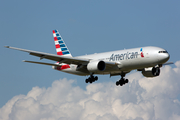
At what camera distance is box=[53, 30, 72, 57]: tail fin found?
60662 mm

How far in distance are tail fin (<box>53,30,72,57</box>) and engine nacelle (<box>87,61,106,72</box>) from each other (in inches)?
435

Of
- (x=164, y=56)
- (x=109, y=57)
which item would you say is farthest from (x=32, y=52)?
(x=164, y=56)

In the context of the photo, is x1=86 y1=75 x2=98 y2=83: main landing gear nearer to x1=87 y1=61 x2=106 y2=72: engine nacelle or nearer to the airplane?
the airplane

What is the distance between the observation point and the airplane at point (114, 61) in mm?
47094

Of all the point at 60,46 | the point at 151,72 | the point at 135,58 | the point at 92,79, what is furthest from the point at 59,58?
the point at 151,72

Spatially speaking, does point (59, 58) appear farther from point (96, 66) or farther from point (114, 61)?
point (114, 61)

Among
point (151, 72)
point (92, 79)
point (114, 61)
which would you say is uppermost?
point (114, 61)

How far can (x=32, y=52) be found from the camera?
4494cm

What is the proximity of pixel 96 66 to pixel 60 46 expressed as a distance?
1458cm

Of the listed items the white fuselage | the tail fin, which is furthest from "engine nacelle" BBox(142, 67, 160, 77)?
the tail fin

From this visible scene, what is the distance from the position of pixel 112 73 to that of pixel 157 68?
301 inches

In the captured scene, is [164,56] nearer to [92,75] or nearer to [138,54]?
[138,54]

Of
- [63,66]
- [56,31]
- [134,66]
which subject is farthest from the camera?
[56,31]

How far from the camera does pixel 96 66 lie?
4897cm
